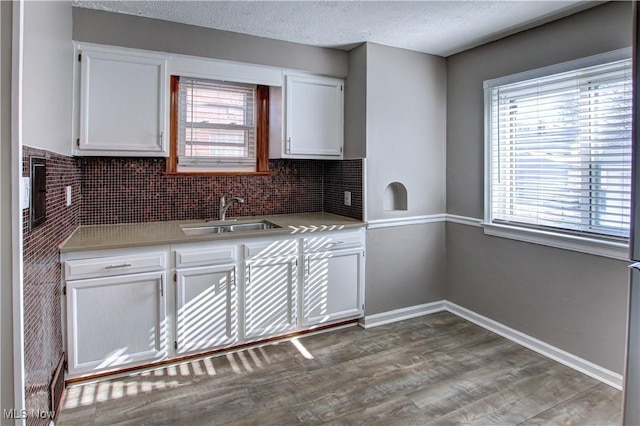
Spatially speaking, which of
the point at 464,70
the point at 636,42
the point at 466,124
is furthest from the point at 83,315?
the point at 464,70

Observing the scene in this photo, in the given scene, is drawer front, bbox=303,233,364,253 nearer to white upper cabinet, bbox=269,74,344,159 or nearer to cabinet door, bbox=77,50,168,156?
white upper cabinet, bbox=269,74,344,159

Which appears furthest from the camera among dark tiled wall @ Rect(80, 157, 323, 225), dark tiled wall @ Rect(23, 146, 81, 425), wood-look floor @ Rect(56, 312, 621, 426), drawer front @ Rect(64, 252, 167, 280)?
dark tiled wall @ Rect(80, 157, 323, 225)

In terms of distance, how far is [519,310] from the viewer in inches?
120

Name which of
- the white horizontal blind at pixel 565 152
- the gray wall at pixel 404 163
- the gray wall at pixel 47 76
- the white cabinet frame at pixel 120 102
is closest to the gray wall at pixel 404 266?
the gray wall at pixel 404 163

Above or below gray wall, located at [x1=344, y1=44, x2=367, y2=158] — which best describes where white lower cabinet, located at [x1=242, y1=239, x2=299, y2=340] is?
below

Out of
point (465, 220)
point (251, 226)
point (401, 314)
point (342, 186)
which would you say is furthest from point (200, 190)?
point (465, 220)

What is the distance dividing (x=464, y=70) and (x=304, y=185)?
1.77 meters

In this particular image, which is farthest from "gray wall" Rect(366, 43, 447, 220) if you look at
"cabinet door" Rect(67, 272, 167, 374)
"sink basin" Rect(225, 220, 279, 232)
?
"cabinet door" Rect(67, 272, 167, 374)

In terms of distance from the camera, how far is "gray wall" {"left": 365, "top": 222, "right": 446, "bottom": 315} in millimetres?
3402

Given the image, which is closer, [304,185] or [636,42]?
[636,42]

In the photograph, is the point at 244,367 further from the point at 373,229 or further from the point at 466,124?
the point at 466,124

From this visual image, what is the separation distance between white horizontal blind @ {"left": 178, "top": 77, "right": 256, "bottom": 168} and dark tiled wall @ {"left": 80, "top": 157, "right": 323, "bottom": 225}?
0.58 ft

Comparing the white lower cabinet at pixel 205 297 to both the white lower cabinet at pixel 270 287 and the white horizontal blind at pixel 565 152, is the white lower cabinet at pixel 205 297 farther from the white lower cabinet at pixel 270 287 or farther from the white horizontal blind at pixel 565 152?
the white horizontal blind at pixel 565 152

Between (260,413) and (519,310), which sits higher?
(519,310)
